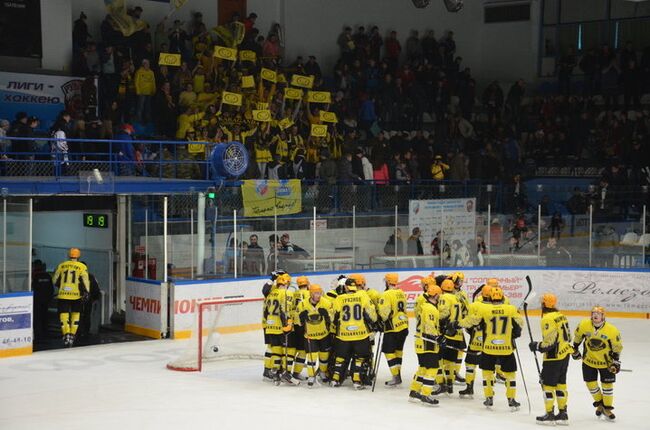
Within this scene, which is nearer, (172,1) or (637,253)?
(637,253)

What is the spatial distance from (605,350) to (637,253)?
9110 mm

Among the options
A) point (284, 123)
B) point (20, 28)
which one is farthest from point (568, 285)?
point (20, 28)

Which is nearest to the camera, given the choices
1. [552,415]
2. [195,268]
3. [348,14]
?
[552,415]

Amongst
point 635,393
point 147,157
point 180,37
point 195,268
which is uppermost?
point 180,37

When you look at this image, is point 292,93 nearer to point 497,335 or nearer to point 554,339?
point 497,335

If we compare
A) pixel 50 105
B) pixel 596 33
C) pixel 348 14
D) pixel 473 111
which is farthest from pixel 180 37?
pixel 596 33

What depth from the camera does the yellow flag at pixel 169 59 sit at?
23.5 meters

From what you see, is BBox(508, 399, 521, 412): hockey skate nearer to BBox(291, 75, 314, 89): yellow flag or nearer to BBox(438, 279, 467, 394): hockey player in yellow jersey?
BBox(438, 279, 467, 394): hockey player in yellow jersey

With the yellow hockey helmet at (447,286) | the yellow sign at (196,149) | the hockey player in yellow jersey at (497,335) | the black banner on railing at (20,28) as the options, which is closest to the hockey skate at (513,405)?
the hockey player in yellow jersey at (497,335)

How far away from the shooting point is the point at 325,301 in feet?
47.8

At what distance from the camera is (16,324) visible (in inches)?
659

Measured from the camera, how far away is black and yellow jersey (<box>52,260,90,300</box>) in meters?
17.4

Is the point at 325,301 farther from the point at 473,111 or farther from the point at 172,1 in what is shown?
the point at 473,111

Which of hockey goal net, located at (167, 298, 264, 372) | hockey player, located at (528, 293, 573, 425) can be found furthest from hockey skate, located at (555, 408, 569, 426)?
hockey goal net, located at (167, 298, 264, 372)
